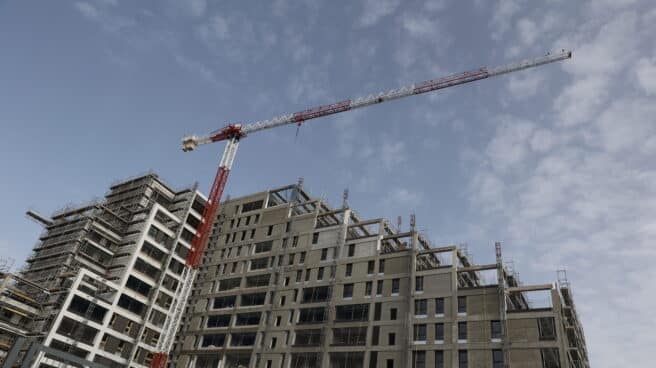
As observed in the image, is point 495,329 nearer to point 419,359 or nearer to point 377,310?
point 419,359

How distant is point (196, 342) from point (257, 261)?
707 inches

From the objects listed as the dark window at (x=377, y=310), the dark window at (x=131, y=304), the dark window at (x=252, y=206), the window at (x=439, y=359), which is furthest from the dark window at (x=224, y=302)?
the window at (x=439, y=359)

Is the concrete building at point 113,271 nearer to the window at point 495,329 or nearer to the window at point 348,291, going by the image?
the window at point 348,291

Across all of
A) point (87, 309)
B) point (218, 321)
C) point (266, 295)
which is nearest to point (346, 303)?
point (266, 295)

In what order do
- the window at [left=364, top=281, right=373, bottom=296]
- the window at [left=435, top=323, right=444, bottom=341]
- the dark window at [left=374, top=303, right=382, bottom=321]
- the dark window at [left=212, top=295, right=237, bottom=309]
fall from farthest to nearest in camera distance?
the dark window at [left=212, top=295, right=237, bottom=309] → the window at [left=364, top=281, right=373, bottom=296] → the dark window at [left=374, top=303, right=382, bottom=321] → the window at [left=435, top=323, right=444, bottom=341]

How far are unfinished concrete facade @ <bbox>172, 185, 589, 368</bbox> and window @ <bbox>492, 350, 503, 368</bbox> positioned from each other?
118 mm

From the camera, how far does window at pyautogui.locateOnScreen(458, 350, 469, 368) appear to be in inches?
2329

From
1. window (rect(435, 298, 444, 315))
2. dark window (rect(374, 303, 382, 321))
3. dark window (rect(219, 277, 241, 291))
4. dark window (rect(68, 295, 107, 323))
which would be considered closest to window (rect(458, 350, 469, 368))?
window (rect(435, 298, 444, 315))

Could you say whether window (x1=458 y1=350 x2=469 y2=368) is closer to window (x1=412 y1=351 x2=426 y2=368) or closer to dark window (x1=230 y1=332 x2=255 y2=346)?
window (x1=412 y1=351 x2=426 y2=368)

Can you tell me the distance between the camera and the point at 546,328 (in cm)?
5672

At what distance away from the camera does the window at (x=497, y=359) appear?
56.9m

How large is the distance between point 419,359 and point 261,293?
32.9 m

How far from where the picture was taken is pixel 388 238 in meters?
77.1

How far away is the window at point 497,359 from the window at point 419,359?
8.87 m
